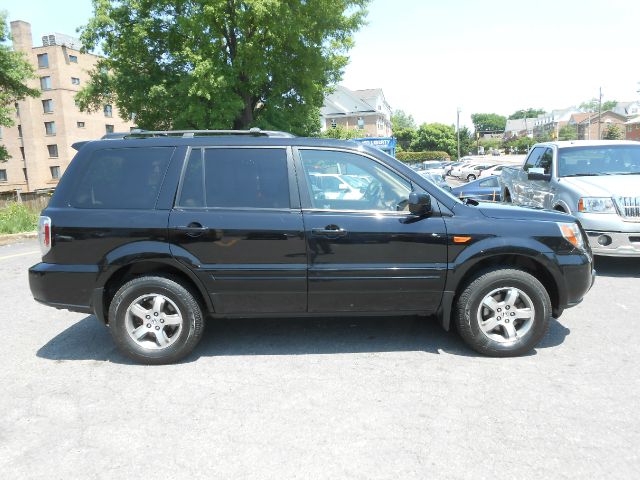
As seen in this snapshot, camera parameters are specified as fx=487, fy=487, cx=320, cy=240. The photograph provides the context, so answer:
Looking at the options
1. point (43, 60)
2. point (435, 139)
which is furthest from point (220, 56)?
point (435, 139)

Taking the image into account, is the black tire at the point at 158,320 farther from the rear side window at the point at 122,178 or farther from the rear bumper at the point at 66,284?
the rear side window at the point at 122,178

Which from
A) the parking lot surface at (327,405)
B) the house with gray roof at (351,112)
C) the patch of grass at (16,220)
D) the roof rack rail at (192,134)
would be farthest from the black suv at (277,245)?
the house with gray roof at (351,112)

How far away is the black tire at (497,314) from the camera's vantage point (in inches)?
155

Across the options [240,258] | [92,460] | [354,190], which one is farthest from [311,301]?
[92,460]

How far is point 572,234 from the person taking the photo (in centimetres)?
406

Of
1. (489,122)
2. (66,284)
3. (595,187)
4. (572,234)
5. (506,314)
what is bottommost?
(506,314)

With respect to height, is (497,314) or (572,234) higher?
(572,234)

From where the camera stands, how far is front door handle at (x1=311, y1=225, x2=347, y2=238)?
3844mm

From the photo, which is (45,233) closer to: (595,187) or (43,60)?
(595,187)

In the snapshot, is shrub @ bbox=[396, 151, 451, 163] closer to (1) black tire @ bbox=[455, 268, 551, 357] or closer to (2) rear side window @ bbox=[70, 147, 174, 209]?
(1) black tire @ bbox=[455, 268, 551, 357]

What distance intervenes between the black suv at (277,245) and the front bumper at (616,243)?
2.77m

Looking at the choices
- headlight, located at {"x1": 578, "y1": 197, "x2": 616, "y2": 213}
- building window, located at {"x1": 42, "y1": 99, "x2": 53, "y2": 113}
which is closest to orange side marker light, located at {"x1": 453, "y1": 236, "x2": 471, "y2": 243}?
headlight, located at {"x1": 578, "y1": 197, "x2": 616, "y2": 213}

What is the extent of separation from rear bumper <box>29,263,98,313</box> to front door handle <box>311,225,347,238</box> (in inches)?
71.4

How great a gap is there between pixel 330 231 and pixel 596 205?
4540mm
